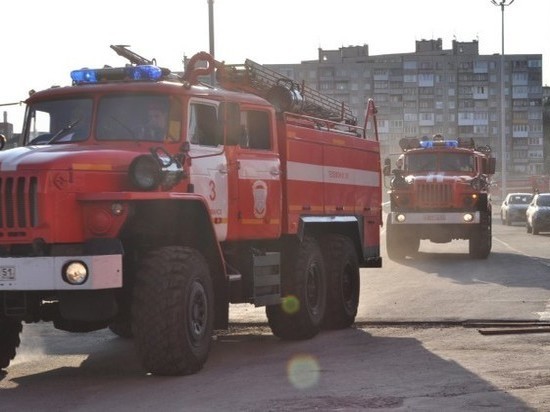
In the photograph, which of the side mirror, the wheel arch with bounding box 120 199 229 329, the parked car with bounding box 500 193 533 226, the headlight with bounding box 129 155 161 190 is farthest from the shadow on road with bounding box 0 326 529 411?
the parked car with bounding box 500 193 533 226

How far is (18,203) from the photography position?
9430 millimetres

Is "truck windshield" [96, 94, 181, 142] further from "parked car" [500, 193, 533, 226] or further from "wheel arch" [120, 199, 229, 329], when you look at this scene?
"parked car" [500, 193, 533, 226]

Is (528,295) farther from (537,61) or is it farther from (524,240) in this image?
(537,61)

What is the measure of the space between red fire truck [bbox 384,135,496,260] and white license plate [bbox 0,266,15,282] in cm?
1834

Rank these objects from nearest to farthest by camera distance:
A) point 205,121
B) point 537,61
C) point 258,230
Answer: point 205,121
point 258,230
point 537,61

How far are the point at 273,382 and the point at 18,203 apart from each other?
2.47 meters

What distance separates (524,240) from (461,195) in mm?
10580

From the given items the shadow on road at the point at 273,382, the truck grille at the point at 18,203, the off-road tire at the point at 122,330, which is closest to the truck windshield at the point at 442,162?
the off-road tire at the point at 122,330

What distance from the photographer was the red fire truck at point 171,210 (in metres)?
9.37

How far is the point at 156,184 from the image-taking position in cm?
970

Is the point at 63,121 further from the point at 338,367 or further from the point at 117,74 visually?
the point at 338,367

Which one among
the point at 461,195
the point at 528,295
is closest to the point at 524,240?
the point at 461,195

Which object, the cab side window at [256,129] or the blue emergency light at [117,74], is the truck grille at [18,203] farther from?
the cab side window at [256,129]

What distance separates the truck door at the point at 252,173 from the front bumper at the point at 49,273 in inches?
93.1
